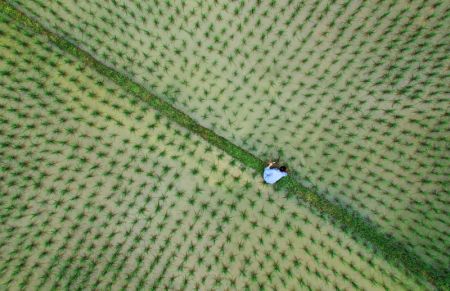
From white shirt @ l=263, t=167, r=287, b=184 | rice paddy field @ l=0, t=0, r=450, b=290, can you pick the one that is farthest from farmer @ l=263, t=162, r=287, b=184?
rice paddy field @ l=0, t=0, r=450, b=290

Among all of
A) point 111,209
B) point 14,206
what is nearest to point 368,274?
point 111,209

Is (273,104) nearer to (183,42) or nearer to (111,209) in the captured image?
(183,42)

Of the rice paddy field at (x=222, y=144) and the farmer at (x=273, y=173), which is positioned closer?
the rice paddy field at (x=222, y=144)

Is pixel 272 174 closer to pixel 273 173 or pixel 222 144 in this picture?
pixel 273 173

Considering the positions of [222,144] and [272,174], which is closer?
[272,174]

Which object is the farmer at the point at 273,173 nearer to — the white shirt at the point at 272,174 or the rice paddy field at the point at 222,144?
the white shirt at the point at 272,174

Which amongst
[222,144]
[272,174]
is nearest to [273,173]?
[272,174]

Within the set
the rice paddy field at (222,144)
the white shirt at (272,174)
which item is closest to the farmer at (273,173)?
the white shirt at (272,174)
